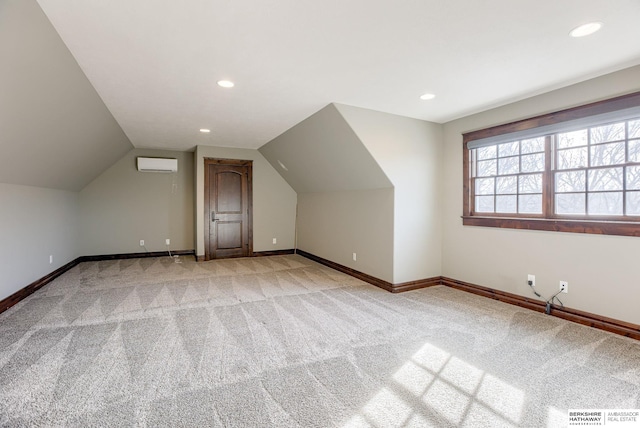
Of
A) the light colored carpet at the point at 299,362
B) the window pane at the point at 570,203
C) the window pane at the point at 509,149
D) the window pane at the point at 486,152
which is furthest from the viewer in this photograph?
the window pane at the point at 486,152

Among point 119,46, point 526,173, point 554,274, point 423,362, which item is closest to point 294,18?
point 119,46

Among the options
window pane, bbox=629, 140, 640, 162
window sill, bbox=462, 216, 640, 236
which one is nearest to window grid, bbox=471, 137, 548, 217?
window sill, bbox=462, 216, 640, 236

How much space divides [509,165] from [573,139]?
0.68m

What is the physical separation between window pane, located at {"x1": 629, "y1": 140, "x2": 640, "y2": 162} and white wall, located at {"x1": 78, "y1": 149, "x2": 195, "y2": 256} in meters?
6.78

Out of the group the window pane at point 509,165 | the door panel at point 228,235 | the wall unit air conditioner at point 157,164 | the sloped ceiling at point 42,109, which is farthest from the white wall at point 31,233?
the window pane at point 509,165

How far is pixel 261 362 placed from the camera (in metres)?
2.25

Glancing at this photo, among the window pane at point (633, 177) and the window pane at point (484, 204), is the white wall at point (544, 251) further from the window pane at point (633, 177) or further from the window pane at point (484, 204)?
the window pane at point (633, 177)

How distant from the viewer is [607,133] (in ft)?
9.30

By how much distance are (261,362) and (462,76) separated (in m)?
3.05

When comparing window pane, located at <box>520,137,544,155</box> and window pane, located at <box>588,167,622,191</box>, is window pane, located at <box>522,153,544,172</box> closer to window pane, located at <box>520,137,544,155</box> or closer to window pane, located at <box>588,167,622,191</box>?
window pane, located at <box>520,137,544,155</box>

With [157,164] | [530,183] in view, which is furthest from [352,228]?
[157,164]

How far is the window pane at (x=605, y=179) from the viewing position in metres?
2.77

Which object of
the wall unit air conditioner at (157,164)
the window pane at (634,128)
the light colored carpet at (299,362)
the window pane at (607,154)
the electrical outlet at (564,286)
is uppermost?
the wall unit air conditioner at (157,164)

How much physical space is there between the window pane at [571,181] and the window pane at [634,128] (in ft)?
1.48
